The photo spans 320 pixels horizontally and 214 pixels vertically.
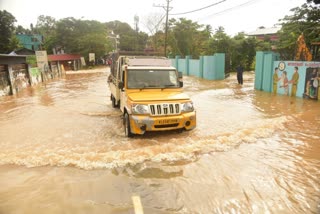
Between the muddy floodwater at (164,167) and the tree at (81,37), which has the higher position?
the tree at (81,37)

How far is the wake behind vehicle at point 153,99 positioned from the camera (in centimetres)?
589

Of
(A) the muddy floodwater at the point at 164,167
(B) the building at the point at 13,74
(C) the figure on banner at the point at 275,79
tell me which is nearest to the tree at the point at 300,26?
(C) the figure on banner at the point at 275,79

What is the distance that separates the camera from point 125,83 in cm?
670

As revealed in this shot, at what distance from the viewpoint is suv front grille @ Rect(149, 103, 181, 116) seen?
589 cm

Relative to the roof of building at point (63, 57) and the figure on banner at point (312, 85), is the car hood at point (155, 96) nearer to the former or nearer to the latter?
the figure on banner at point (312, 85)

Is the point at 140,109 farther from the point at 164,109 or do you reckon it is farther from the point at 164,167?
the point at 164,167

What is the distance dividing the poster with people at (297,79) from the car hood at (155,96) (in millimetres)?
7820

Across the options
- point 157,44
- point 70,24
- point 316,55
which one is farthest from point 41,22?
point 316,55

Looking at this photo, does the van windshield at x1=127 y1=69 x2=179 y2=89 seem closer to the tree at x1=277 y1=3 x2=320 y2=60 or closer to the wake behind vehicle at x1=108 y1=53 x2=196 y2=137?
the wake behind vehicle at x1=108 y1=53 x2=196 y2=137

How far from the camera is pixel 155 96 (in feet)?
20.3

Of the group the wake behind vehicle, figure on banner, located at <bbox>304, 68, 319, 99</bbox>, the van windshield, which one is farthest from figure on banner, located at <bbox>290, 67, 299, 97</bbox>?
the van windshield

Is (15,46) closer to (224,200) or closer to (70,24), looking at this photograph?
(70,24)

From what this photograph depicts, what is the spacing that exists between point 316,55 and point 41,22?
243 ft

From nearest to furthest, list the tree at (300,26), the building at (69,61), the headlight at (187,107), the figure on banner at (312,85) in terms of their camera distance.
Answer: the headlight at (187,107) → the figure on banner at (312,85) → the tree at (300,26) → the building at (69,61)
